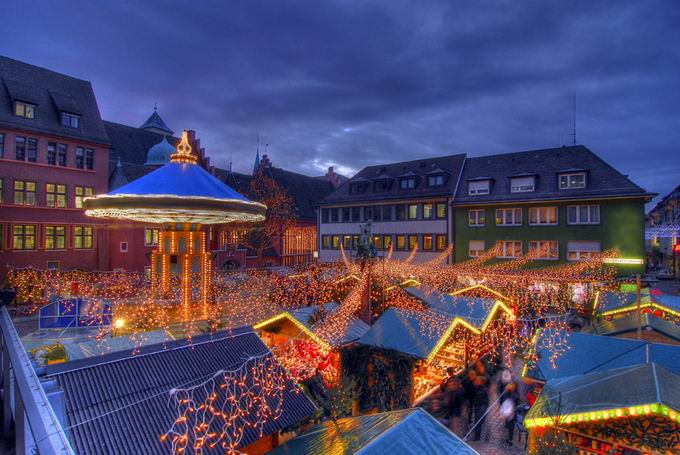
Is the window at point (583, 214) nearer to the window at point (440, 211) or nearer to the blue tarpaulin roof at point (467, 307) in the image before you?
the window at point (440, 211)

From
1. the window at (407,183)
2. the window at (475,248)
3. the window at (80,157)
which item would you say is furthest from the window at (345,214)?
the window at (80,157)

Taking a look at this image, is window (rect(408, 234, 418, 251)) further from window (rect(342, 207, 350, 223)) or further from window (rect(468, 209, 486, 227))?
window (rect(342, 207, 350, 223))

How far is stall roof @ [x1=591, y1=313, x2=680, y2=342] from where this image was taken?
11.6 meters

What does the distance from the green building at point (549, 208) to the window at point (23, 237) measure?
31619 millimetres

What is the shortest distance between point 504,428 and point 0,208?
31.0 meters

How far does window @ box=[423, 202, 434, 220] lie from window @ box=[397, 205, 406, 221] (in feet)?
6.30

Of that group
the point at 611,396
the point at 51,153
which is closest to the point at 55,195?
the point at 51,153

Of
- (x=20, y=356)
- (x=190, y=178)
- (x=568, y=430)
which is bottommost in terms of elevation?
(x=568, y=430)

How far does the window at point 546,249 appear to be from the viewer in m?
28.4

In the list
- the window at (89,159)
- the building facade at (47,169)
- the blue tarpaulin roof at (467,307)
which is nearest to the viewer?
the blue tarpaulin roof at (467,307)

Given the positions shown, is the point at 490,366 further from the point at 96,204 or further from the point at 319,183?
the point at 319,183

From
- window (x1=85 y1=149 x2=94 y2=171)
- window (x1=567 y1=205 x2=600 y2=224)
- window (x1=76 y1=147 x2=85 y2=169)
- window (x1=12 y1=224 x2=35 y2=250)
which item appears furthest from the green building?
window (x1=12 y1=224 x2=35 y2=250)

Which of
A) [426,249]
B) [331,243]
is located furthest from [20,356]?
[331,243]

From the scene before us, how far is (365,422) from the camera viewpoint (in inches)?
228
